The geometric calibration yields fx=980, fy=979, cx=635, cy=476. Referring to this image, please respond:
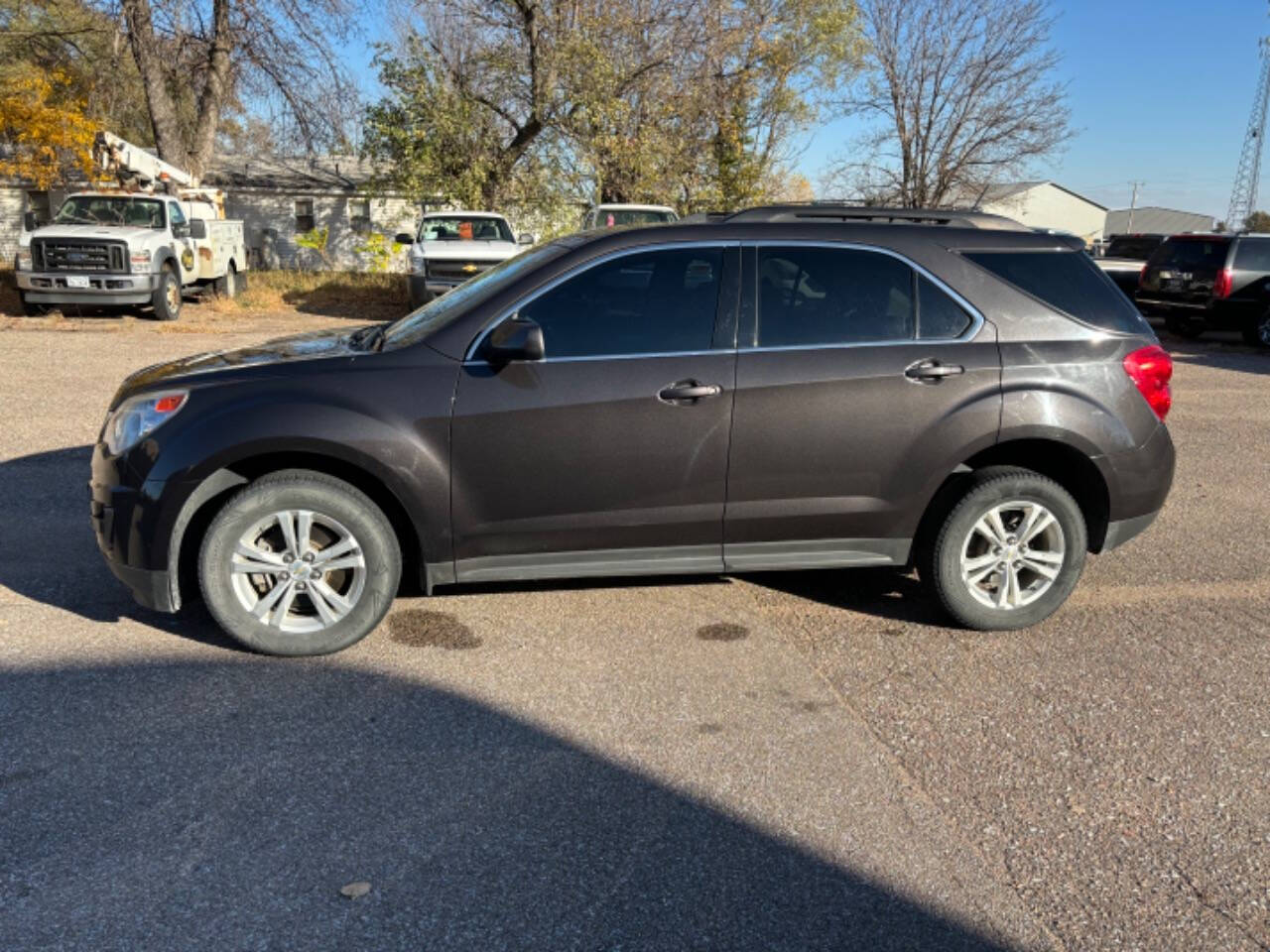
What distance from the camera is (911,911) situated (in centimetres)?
269

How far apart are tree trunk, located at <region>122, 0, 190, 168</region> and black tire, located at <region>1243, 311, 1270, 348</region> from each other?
22.8m

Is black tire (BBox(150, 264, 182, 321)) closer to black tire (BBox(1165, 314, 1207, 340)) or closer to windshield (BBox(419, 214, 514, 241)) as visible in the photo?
windshield (BBox(419, 214, 514, 241))

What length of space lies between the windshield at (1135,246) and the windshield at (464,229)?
15.5 metres

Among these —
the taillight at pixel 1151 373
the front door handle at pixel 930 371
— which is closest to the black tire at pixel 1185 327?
the taillight at pixel 1151 373

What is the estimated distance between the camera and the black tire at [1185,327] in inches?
724

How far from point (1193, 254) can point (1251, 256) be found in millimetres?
914

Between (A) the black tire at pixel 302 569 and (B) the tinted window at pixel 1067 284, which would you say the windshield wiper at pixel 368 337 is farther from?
(B) the tinted window at pixel 1067 284

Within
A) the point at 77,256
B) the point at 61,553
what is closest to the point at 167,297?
the point at 77,256

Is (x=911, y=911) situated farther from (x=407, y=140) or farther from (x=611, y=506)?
(x=407, y=140)

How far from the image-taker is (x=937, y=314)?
442cm

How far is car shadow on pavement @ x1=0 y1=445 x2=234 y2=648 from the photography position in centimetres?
449

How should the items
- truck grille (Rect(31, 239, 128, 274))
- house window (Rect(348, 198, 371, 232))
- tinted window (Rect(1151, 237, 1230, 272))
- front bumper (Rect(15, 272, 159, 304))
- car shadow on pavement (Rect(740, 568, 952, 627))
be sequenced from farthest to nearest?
house window (Rect(348, 198, 371, 232)), tinted window (Rect(1151, 237, 1230, 272)), front bumper (Rect(15, 272, 159, 304)), truck grille (Rect(31, 239, 128, 274)), car shadow on pavement (Rect(740, 568, 952, 627))

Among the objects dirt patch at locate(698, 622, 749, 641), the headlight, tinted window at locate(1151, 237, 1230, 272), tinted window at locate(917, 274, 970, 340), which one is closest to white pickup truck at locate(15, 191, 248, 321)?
the headlight

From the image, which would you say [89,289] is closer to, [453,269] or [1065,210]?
[453,269]
